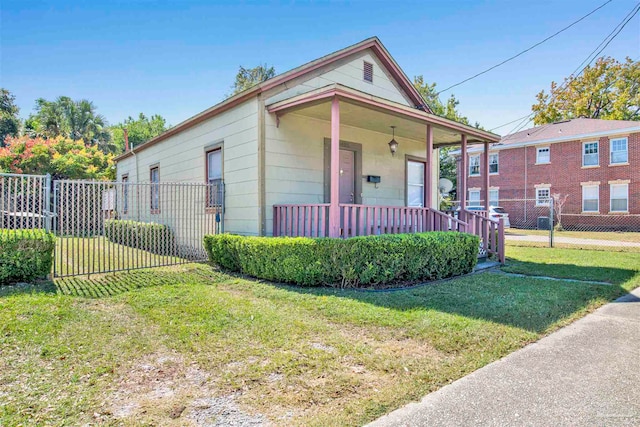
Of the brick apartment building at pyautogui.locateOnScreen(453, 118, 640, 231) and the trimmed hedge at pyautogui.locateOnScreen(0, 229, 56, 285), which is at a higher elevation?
the brick apartment building at pyautogui.locateOnScreen(453, 118, 640, 231)

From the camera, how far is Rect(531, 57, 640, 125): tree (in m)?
26.4

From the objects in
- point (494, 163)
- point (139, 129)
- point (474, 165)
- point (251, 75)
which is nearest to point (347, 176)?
point (494, 163)

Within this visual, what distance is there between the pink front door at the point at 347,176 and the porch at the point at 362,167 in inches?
1.0

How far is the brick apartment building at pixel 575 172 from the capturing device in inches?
785

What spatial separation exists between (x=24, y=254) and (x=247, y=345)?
14.3 ft

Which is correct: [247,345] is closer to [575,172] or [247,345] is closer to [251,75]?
[575,172]

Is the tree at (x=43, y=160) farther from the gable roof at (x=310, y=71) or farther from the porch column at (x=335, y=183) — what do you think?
the porch column at (x=335, y=183)

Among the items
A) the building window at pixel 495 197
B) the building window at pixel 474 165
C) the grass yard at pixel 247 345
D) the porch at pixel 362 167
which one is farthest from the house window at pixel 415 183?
the building window at pixel 474 165

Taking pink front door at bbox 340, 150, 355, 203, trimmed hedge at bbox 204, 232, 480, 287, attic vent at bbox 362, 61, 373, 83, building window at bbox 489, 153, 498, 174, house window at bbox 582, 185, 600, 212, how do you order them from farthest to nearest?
building window at bbox 489, 153, 498, 174
house window at bbox 582, 185, 600, 212
attic vent at bbox 362, 61, 373, 83
pink front door at bbox 340, 150, 355, 203
trimmed hedge at bbox 204, 232, 480, 287

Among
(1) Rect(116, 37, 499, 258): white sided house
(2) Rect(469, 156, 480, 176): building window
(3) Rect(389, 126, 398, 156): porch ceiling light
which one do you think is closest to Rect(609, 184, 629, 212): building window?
(2) Rect(469, 156, 480, 176): building window

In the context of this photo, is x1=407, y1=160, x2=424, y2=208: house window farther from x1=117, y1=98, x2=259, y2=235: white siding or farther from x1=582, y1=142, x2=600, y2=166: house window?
x1=582, y1=142, x2=600, y2=166: house window

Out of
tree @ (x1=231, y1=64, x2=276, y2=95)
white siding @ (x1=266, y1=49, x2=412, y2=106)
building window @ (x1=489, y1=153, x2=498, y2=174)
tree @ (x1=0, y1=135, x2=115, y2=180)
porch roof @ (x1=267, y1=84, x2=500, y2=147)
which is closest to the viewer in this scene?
porch roof @ (x1=267, y1=84, x2=500, y2=147)

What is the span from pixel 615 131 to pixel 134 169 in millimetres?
23435

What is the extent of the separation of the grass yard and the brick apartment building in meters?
16.2
